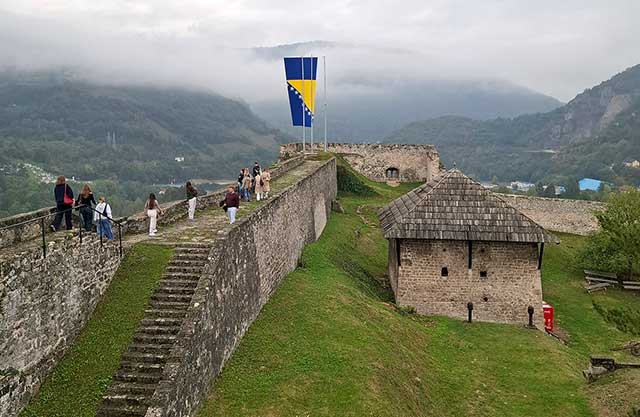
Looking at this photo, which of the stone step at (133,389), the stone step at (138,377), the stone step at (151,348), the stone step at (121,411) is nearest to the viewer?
the stone step at (121,411)

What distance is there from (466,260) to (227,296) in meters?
9.75

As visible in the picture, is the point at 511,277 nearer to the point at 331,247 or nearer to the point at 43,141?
the point at 331,247

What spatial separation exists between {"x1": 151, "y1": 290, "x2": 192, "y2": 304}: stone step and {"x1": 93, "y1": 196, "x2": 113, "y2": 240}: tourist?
1.68 metres

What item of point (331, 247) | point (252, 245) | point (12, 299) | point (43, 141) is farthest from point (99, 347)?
point (43, 141)

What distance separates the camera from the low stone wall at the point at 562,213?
125ft

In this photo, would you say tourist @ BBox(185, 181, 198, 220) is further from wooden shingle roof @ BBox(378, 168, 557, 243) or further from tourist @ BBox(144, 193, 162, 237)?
wooden shingle roof @ BBox(378, 168, 557, 243)

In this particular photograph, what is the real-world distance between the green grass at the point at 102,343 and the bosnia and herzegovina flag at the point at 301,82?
67.0 feet

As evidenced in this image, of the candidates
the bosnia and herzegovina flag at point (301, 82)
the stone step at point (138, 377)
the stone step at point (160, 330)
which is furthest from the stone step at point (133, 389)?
the bosnia and herzegovina flag at point (301, 82)

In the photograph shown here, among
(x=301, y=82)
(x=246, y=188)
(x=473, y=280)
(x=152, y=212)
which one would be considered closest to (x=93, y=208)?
(x=152, y=212)

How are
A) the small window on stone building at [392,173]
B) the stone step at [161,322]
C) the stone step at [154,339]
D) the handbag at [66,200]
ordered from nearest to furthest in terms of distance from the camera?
the stone step at [154,339], the stone step at [161,322], the handbag at [66,200], the small window on stone building at [392,173]

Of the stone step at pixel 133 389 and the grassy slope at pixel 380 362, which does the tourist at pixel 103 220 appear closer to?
the stone step at pixel 133 389

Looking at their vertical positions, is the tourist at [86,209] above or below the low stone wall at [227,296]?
above

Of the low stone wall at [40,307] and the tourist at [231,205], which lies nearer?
the low stone wall at [40,307]

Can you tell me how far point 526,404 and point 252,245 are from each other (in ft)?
24.5
